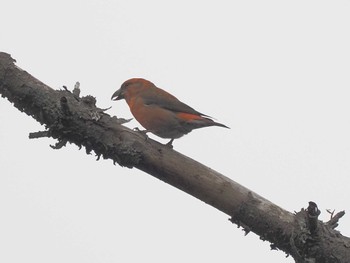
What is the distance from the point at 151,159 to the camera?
5.27 m

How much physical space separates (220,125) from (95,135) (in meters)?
1.80

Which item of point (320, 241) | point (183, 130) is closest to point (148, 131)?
point (183, 130)

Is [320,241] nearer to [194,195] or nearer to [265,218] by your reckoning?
[265,218]

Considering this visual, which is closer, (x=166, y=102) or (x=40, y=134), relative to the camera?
(x=40, y=134)

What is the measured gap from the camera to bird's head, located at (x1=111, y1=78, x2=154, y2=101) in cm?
766

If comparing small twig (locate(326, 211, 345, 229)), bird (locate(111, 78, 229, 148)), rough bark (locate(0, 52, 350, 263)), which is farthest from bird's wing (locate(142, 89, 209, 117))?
small twig (locate(326, 211, 345, 229))

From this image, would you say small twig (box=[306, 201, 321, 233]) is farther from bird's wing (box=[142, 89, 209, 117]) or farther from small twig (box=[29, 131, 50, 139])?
bird's wing (box=[142, 89, 209, 117])

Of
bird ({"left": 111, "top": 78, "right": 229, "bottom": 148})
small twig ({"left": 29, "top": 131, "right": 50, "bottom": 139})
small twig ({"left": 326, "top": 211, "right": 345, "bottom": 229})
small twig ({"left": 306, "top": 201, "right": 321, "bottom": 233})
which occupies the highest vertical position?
bird ({"left": 111, "top": 78, "right": 229, "bottom": 148})

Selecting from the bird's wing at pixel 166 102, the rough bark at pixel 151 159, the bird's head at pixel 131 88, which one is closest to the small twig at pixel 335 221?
the rough bark at pixel 151 159

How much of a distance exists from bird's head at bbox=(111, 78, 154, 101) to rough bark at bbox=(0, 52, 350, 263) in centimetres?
235

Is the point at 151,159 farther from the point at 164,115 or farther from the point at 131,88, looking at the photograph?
the point at 131,88

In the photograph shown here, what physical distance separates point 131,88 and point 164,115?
0.96m

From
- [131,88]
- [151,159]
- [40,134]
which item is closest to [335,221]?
[151,159]

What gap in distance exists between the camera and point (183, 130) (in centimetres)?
696
